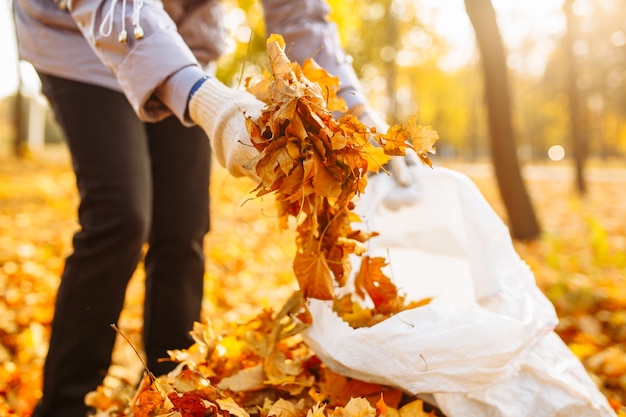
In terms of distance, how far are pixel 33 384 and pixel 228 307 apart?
119cm

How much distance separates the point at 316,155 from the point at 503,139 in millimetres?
3933

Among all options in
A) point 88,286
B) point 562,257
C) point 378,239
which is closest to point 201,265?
point 88,286

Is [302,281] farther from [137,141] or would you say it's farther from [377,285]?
[137,141]

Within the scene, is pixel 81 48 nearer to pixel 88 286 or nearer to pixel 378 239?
pixel 88 286

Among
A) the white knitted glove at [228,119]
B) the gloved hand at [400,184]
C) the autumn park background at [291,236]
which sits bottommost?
the autumn park background at [291,236]

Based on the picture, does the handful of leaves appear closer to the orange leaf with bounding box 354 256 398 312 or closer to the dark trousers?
the orange leaf with bounding box 354 256 398 312

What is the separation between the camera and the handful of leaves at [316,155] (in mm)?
1026

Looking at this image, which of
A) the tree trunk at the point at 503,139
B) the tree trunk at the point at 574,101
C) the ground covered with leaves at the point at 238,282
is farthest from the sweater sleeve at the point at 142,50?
the tree trunk at the point at 574,101

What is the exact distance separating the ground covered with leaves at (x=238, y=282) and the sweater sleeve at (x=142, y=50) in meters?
0.30

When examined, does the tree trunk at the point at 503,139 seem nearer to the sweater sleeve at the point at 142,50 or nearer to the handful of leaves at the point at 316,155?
the handful of leaves at the point at 316,155

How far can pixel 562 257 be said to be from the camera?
156 inches

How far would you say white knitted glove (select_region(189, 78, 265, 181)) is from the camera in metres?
1.08

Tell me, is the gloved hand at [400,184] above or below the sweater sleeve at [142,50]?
below

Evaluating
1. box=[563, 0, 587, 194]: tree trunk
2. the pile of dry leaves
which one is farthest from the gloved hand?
box=[563, 0, 587, 194]: tree trunk
